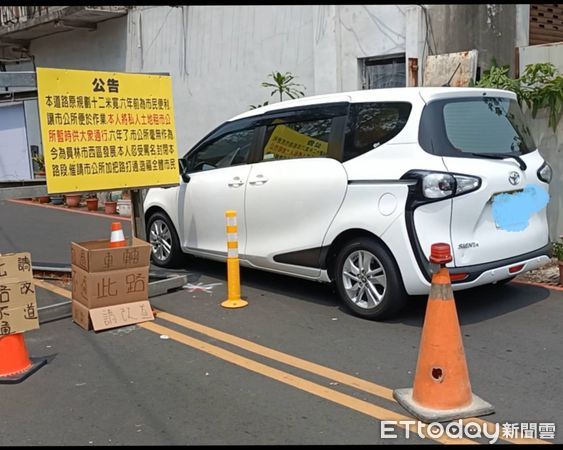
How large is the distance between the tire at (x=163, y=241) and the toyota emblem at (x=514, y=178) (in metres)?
3.77

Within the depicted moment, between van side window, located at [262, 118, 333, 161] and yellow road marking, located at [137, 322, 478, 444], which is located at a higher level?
van side window, located at [262, 118, 333, 161]

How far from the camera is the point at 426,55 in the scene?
29.3ft

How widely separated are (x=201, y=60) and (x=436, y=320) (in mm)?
10175

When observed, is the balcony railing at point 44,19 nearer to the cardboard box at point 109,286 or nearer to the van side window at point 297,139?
the van side window at point 297,139

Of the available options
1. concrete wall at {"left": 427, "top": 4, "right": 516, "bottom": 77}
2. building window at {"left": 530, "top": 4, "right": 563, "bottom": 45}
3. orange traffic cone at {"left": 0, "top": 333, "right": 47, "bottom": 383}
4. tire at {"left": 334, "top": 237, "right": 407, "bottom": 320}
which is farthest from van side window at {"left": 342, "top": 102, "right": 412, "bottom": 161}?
building window at {"left": 530, "top": 4, "right": 563, "bottom": 45}

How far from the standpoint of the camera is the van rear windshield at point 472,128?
473 cm

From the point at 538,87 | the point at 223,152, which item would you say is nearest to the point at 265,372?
the point at 223,152

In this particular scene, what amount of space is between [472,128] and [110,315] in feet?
11.1

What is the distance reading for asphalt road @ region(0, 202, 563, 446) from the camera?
3.37m

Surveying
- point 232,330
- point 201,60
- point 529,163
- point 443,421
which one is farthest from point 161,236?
point 201,60

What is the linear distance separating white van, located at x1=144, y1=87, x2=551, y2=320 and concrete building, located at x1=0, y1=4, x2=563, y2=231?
288cm

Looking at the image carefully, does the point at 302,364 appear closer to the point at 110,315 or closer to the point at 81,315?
the point at 110,315

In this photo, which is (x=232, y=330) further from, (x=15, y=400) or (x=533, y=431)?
(x=533, y=431)

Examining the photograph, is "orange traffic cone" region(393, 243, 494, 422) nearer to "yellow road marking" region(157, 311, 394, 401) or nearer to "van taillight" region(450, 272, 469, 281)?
"yellow road marking" region(157, 311, 394, 401)
